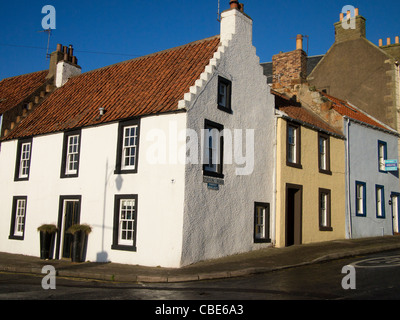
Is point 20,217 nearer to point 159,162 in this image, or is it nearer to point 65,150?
point 65,150

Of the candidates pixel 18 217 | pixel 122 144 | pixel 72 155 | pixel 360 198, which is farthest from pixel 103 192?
pixel 360 198

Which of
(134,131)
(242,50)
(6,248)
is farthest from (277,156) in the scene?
(6,248)

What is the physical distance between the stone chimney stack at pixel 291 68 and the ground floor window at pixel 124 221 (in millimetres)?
13257

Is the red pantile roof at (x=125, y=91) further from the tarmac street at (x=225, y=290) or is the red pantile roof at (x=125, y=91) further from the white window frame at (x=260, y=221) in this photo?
the tarmac street at (x=225, y=290)

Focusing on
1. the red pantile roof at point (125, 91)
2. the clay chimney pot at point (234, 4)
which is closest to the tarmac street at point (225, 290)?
the red pantile roof at point (125, 91)

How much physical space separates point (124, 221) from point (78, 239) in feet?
6.84

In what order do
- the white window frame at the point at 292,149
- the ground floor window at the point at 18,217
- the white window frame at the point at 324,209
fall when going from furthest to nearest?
the white window frame at the point at 324,209 → the ground floor window at the point at 18,217 → the white window frame at the point at 292,149

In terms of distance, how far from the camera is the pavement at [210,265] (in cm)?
1244

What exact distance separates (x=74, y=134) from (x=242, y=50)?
7.90m

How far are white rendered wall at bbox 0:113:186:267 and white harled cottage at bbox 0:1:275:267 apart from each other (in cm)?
4

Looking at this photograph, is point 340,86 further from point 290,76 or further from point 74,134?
point 74,134

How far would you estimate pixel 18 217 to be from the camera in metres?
20.1

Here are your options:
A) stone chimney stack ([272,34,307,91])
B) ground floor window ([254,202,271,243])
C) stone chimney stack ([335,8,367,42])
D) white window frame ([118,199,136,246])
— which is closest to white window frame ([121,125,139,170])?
white window frame ([118,199,136,246])
